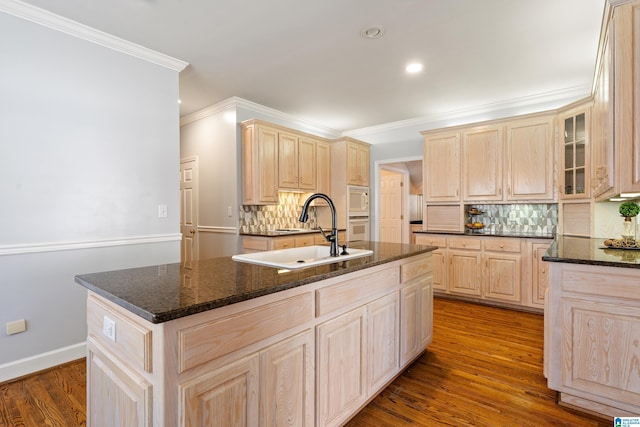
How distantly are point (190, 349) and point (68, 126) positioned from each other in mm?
2428

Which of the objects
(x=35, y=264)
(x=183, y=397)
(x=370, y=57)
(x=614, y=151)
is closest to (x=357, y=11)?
(x=370, y=57)

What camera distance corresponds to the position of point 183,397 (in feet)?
3.41

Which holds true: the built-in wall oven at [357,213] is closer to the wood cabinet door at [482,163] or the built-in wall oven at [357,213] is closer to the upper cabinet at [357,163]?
the upper cabinet at [357,163]

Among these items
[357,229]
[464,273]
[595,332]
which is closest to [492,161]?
[464,273]

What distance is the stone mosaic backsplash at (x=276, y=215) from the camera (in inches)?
176

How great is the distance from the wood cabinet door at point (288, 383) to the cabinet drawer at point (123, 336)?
1.39 feet

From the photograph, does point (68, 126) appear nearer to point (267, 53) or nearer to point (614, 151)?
point (267, 53)

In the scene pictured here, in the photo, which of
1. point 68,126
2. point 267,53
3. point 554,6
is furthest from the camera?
point 267,53

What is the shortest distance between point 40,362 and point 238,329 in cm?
228

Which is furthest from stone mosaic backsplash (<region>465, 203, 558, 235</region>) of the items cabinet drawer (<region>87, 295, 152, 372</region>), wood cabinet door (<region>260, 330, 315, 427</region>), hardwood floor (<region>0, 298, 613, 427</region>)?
cabinet drawer (<region>87, 295, 152, 372</region>)

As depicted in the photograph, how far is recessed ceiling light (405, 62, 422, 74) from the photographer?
3302 mm

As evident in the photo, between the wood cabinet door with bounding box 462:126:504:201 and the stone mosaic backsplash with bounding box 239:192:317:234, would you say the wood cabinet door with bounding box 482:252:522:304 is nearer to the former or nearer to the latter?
the wood cabinet door with bounding box 462:126:504:201

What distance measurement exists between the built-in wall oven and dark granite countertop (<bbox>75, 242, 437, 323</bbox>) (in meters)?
3.43

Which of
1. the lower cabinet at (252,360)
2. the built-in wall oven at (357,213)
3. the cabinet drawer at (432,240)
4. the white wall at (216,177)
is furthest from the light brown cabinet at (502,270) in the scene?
the white wall at (216,177)
